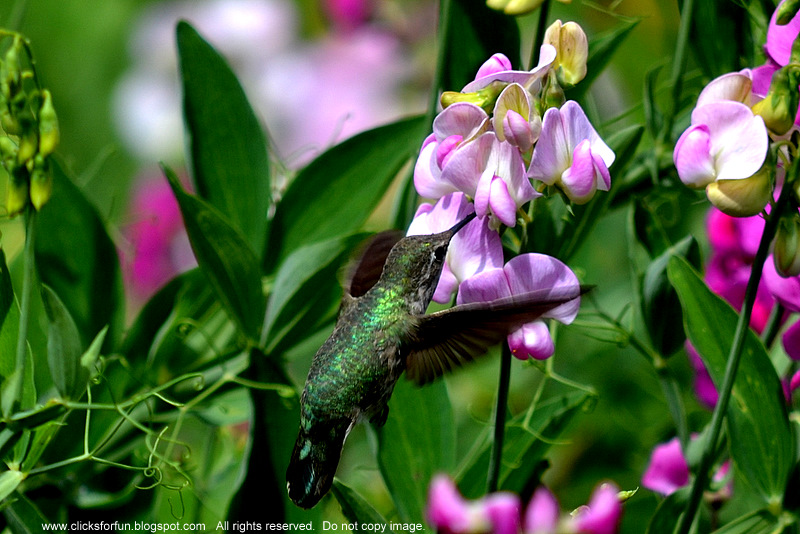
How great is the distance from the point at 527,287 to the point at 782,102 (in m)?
0.16

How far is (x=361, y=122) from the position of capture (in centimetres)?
193

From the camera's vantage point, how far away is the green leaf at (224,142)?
2.42 feet

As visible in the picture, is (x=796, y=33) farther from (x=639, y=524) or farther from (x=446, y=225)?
(x=639, y=524)

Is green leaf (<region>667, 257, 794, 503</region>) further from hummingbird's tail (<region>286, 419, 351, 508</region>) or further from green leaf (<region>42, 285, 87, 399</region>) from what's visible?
green leaf (<region>42, 285, 87, 399</region>)

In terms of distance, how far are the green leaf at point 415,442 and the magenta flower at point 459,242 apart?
0.13 m

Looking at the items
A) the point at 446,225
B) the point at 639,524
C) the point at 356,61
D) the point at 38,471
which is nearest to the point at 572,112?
the point at 446,225

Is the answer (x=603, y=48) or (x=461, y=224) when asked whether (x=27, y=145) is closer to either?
(x=461, y=224)

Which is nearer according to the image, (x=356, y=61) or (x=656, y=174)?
(x=656, y=174)

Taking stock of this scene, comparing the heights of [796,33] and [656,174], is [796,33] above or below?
above

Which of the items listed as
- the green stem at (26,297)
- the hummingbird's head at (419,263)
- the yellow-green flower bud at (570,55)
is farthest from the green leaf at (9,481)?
the yellow-green flower bud at (570,55)

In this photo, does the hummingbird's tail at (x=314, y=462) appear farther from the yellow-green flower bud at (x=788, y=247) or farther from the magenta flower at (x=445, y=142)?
the yellow-green flower bud at (x=788, y=247)

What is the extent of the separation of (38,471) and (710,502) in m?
0.48

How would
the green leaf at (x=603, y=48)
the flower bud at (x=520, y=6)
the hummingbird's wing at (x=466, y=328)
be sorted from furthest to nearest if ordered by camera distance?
1. the green leaf at (x=603, y=48)
2. the flower bud at (x=520, y=6)
3. the hummingbird's wing at (x=466, y=328)

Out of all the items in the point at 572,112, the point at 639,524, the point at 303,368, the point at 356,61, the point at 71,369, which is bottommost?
the point at 303,368
